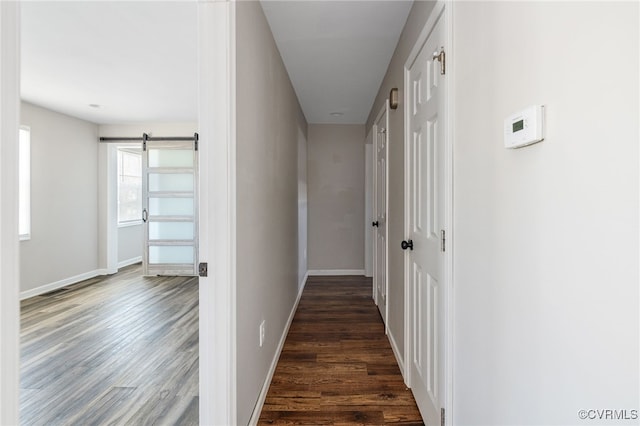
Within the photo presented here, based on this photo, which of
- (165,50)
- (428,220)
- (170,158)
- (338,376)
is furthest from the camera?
(170,158)

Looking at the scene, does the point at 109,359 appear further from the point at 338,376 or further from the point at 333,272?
the point at 333,272

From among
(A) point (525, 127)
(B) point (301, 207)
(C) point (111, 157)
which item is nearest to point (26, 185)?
(C) point (111, 157)

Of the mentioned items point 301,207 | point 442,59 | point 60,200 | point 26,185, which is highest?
point 442,59

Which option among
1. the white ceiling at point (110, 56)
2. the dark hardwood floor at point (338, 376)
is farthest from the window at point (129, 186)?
the dark hardwood floor at point (338, 376)

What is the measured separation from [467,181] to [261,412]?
162 centimetres

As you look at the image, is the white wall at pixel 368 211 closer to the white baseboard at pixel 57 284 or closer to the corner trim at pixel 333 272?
the corner trim at pixel 333 272

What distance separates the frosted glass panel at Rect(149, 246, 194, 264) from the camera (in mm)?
5191

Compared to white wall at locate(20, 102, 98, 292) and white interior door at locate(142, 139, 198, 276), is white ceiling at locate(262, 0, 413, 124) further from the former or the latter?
white wall at locate(20, 102, 98, 292)

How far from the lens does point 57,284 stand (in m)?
4.43

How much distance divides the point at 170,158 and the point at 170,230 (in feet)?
3.86

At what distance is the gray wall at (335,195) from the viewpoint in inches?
199

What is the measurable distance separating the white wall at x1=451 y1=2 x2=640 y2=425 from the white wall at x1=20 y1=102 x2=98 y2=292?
505cm

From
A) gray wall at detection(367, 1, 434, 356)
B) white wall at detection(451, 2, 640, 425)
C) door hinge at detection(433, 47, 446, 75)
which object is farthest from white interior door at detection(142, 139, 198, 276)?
white wall at detection(451, 2, 640, 425)

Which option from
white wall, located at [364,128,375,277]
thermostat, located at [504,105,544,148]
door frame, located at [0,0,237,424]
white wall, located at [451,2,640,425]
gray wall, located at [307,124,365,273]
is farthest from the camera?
gray wall, located at [307,124,365,273]
